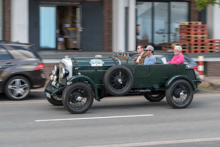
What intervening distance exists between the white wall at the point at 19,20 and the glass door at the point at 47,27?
150 cm

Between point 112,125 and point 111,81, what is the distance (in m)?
1.52

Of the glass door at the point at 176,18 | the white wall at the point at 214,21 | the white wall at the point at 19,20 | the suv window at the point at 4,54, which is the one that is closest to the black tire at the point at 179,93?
the suv window at the point at 4,54

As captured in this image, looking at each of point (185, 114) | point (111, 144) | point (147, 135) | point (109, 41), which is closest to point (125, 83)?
point (185, 114)

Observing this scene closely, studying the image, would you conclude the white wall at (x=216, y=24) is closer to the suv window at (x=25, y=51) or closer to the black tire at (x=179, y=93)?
the black tire at (x=179, y=93)

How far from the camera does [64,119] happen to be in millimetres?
7914

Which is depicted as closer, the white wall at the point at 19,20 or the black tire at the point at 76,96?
the black tire at the point at 76,96

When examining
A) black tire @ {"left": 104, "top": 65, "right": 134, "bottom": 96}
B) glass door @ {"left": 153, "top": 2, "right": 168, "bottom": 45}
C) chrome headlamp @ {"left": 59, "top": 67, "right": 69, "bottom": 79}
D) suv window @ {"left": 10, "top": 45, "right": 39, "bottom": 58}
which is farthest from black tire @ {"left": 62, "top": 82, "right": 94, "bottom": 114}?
glass door @ {"left": 153, "top": 2, "right": 168, "bottom": 45}

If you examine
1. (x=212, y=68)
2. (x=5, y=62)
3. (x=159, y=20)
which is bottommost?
(x=212, y=68)

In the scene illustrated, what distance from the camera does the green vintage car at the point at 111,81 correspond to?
27.5 feet

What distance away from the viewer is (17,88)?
10.6 m

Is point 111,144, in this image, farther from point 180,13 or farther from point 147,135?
point 180,13

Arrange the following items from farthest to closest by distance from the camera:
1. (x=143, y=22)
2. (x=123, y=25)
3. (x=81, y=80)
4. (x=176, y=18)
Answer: (x=176, y=18) < (x=143, y=22) < (x=123, y=25) < (x=81, y=80)

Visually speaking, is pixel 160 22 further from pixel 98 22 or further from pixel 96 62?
pixel 96 62

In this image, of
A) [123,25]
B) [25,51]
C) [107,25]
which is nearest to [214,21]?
[123,25]
